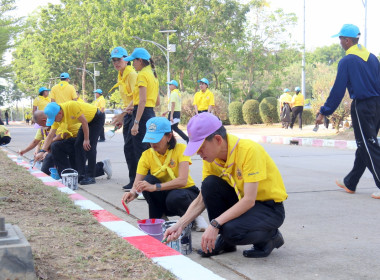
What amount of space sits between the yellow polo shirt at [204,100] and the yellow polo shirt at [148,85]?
866cm

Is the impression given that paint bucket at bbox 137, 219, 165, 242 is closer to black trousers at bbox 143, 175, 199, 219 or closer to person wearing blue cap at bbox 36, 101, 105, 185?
black trousers at bbox 143, 175, 199, 219

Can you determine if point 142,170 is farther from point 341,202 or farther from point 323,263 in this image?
point 341,202

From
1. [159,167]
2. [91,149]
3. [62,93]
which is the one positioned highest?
[62,93]

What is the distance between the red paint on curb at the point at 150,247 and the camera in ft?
11.8

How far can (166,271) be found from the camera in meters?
3.17

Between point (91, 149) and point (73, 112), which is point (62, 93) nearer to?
point (91, 149)

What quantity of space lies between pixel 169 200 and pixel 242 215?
3.53 feet

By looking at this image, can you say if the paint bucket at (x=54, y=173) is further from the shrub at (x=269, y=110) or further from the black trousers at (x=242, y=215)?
the shrub at (x=269, y=110)

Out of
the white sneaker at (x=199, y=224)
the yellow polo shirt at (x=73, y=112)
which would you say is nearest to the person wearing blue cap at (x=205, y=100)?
the yellow polo shirt at (x=73, y=112)

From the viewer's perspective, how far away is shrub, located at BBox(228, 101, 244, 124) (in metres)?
32.0

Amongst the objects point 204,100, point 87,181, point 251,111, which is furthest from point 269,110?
point 87,181

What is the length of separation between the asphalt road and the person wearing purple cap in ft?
0.52

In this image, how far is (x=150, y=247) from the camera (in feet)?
12.5

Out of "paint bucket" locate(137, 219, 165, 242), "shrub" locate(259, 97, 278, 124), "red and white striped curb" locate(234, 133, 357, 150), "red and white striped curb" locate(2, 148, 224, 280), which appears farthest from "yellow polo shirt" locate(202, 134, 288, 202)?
"shrub" locate(259, 97, 278, 124)
